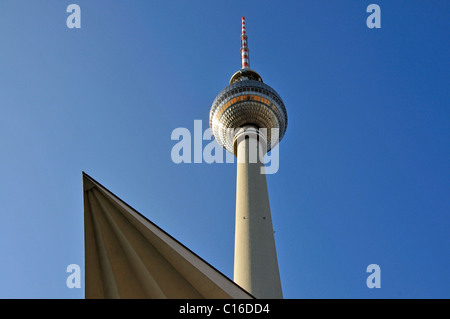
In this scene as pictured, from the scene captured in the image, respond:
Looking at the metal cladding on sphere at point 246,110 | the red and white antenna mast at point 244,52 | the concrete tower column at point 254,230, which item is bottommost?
the concrete tower column at point 254,230

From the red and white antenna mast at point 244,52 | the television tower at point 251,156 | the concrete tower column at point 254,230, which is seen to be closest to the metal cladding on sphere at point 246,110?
the television tower at point 251,156

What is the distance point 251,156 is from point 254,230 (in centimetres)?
798

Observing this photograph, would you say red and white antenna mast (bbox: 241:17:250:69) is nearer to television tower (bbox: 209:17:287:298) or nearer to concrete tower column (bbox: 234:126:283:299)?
television tower (bbox: 209:17:287:298)

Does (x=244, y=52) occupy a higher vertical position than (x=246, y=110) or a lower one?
higher

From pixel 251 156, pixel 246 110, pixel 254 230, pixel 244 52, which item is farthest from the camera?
pixel 244 52

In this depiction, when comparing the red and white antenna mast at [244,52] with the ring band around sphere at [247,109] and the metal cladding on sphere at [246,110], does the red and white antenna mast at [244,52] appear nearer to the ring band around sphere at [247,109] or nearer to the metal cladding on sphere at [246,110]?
the metal cladding on sphere at [246,110]

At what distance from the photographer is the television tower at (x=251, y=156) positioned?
24875 mm

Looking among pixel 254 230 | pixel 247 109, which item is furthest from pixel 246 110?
pixel 254 230

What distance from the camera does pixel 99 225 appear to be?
647cm

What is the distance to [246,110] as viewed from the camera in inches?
1430

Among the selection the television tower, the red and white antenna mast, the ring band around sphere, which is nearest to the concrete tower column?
the television tower

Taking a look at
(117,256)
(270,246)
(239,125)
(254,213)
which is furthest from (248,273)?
(117,256)

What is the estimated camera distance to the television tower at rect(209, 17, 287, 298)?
Result: 2488cm

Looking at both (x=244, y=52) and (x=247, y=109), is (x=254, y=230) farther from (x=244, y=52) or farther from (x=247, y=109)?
(x=244, y=52)
